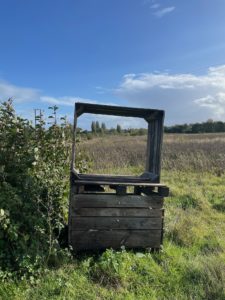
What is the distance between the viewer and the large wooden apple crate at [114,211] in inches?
171

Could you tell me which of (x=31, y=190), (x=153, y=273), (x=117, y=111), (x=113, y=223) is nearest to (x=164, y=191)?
(x=113, y=223)

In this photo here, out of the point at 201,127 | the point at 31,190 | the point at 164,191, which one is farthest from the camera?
the point at 201,127

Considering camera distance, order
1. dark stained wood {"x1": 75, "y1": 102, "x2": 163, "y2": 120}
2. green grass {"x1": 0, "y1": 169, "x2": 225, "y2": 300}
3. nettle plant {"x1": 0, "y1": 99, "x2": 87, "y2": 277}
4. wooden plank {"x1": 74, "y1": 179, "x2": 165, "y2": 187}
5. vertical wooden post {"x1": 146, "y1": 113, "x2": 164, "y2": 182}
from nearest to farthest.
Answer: green grass {"x1": 0, "y1": 169, "x2": 225, "y2": 300}
nettle plant {"x1": 0, "y1": 99, "x2": 87, "y2": 277}
wooden plank {"x1": 74, "y1": 179, "x2": 165, "y2": 187}
dark stained wood {"x1": 75, "y1": 102, "x2": 163, "y2": 120}
vertical wooden post {"x1": 146, "y1": 113, "x2": 164, "y2": 182}

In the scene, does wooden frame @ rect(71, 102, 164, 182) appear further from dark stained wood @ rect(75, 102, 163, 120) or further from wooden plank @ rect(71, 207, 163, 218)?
wooden plank @ rect(71, 207, 163, 218)

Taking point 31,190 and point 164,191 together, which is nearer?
point 31,190

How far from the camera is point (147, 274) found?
408cm

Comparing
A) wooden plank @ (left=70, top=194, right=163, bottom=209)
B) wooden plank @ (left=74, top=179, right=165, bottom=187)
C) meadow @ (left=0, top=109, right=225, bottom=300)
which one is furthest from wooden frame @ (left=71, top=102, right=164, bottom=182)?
meadow @ (left=0, top=109, right=225, bottom=300)

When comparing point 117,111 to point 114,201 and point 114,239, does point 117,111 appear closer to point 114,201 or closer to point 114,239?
point 114,201

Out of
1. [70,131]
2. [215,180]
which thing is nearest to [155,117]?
[70,131]

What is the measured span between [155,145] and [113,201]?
3.42 feet

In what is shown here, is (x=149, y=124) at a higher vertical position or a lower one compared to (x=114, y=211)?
higher

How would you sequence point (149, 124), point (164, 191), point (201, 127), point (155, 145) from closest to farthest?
point (164, 191), point (155, 145), point (149, 124), point (201, 127)

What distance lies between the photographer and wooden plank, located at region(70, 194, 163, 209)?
4324 millimetres

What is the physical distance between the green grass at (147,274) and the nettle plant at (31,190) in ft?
0.87
